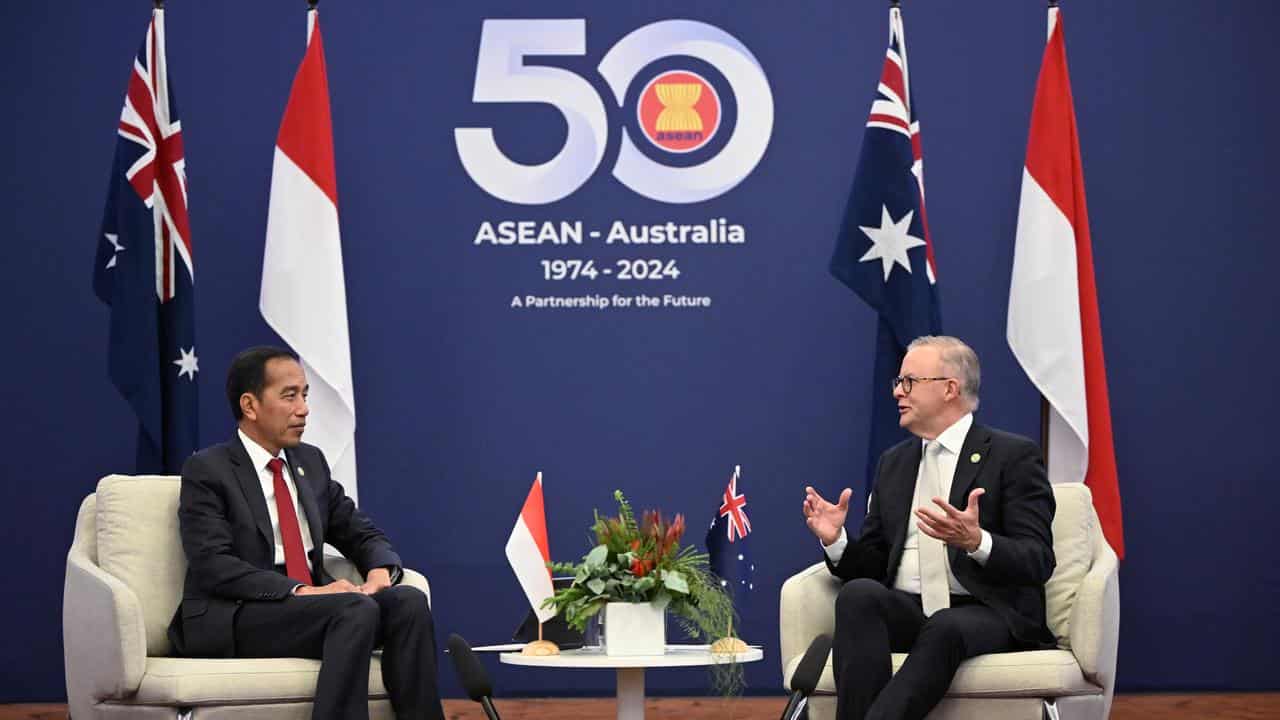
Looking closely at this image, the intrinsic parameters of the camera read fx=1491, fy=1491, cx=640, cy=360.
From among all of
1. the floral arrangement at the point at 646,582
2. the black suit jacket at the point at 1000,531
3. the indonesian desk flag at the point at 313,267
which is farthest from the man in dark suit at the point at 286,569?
the black suit jacket at the point at 1000,531

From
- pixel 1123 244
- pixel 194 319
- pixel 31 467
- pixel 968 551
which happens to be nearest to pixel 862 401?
pixel 1123 244

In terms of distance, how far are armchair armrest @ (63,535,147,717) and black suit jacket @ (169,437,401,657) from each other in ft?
0.60

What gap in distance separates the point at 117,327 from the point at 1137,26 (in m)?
3.96

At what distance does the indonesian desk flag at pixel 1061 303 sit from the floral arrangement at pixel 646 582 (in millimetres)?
1935

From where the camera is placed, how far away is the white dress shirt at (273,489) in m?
4.18

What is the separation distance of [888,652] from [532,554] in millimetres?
988

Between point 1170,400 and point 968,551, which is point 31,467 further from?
point 1170,400

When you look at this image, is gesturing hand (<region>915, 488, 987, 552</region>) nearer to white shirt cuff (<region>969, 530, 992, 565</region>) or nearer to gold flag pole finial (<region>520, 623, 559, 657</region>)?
white shirt cuff (<region>969, 530, 992, 565</region>)

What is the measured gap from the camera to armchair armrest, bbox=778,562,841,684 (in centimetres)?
407

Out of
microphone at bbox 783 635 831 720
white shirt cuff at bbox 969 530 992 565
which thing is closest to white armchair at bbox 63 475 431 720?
microphone at bbox 783 635 831 720

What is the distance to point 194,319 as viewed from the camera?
5504 mm

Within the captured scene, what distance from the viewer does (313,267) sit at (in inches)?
209

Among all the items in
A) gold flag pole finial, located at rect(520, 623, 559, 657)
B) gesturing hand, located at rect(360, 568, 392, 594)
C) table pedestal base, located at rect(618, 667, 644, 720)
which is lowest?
table pedestal base, located at rect(618, 667, 644, 720)

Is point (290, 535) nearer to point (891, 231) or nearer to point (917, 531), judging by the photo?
point (917, 531)
